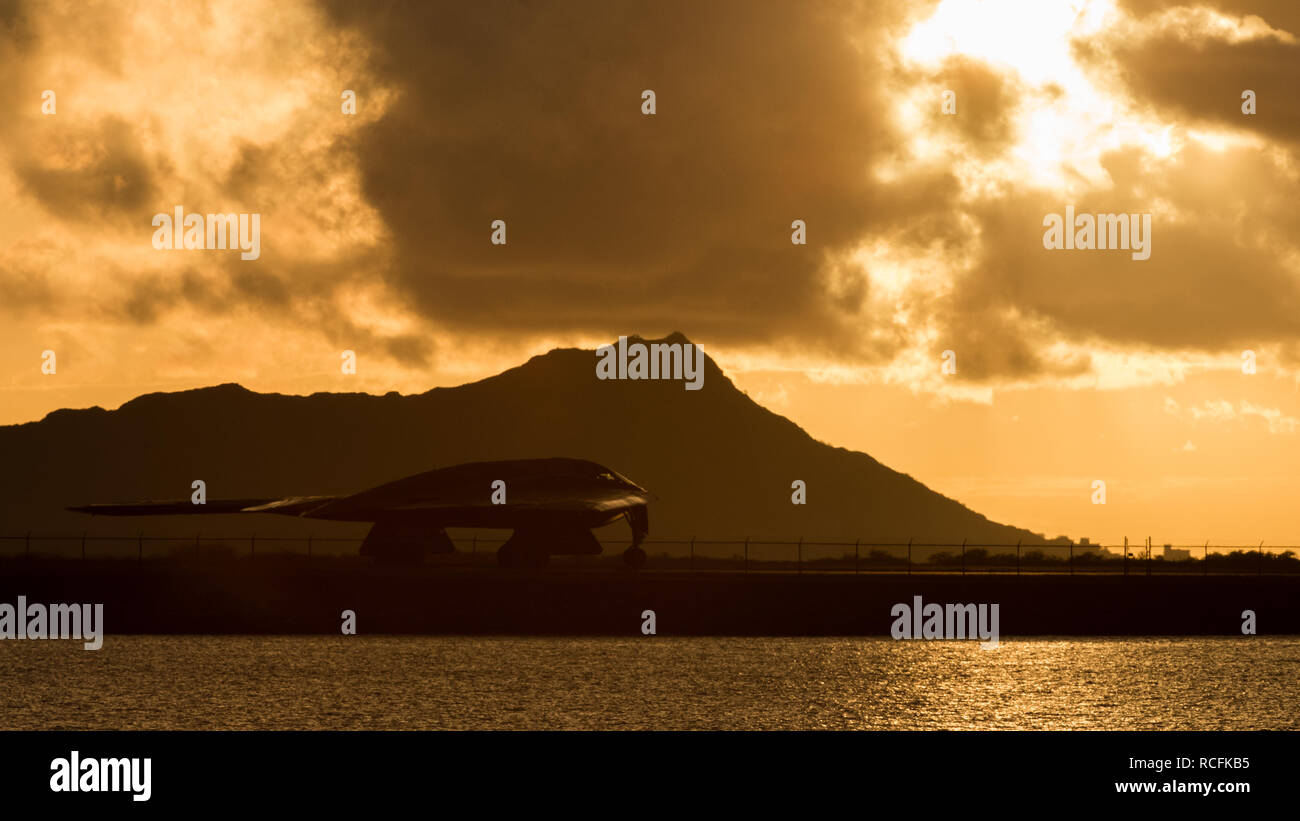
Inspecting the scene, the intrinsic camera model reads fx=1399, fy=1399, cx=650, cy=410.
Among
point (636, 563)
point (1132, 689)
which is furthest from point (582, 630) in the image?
point (1132, 689)

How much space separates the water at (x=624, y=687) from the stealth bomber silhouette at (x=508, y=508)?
6.38m

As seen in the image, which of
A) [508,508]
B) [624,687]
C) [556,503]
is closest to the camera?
[624,687]

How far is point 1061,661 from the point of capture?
277 ft

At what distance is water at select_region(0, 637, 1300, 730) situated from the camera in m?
56.2

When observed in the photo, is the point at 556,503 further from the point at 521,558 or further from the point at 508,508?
the point at 521,558

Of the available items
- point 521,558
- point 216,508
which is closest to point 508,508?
point 521,558

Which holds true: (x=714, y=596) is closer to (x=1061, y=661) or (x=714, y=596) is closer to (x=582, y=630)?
(x=582, y=630)

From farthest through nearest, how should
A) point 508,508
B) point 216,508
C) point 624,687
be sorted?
1. point 216,508
2. point 508,508
3. point 624,687

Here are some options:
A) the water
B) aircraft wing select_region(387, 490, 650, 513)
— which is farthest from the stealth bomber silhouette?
the water

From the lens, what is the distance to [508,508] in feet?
271

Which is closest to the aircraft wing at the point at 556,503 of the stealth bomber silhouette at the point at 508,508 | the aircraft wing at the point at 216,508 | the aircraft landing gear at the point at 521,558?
the stealth bomber silhouette at the point at 508,508

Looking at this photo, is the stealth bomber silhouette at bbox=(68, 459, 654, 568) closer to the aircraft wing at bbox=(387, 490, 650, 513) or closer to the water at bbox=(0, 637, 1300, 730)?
the aircraft wing at bbox=(387, 490, 650, 513)

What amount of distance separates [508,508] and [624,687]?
59.5 ft
